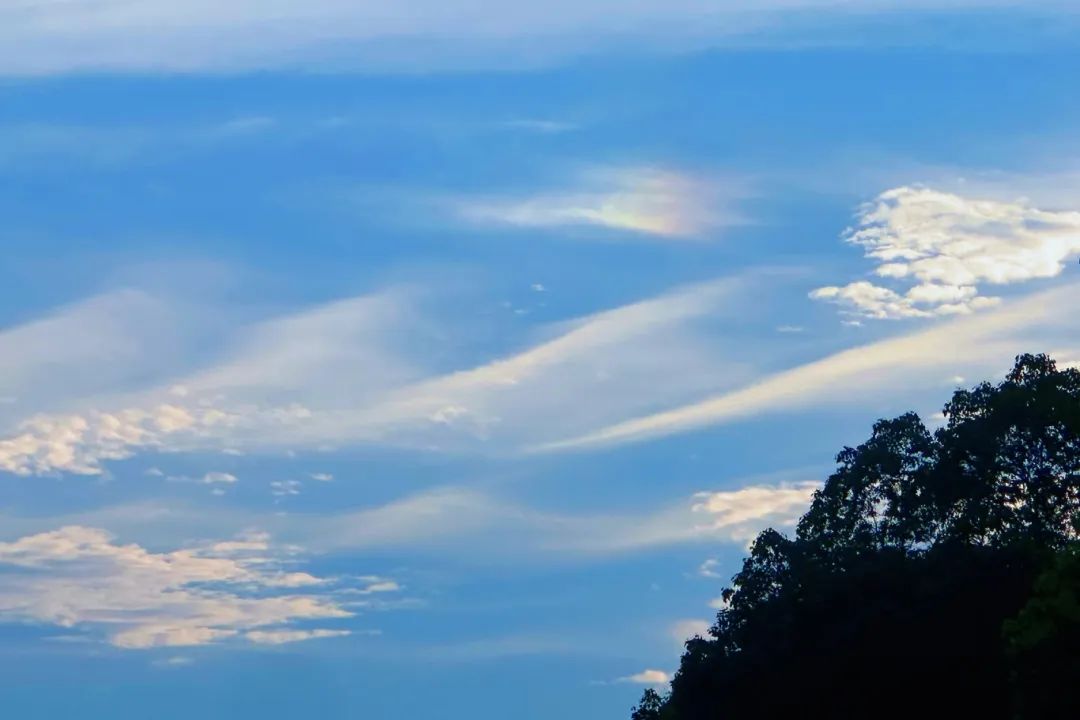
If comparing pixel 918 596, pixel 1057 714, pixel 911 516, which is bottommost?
pixel 1057 714

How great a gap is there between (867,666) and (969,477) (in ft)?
24.3

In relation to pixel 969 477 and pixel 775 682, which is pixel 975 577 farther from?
pixel 775 682

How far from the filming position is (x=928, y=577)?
5203 centimetres

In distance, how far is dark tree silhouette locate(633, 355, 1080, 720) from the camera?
5144 cm

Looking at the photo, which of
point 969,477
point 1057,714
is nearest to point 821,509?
point 969,477

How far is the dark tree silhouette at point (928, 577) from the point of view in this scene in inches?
2025

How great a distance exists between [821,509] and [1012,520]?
8.71 m

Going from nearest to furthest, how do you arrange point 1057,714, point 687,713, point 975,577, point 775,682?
point 1057,714, point 975,577, point 775,682, point 687,713

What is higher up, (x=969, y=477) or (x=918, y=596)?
(x=969, y=477)

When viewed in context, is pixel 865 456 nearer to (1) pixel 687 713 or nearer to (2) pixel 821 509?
(2) pixel 821 509

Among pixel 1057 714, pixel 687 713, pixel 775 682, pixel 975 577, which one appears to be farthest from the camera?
pixel 687 713

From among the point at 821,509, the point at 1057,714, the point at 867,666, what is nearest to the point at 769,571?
the point at 821,509

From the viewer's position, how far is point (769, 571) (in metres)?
60.4

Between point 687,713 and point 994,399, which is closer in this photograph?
point 994,399
